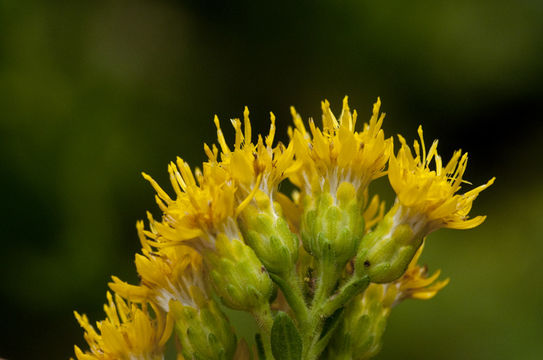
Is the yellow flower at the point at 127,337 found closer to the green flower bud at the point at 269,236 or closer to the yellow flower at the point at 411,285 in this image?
the green flower bud at the point at 269,236

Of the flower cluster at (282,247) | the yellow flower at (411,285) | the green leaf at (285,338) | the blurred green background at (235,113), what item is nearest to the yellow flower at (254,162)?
the flower cluster at (282,247)

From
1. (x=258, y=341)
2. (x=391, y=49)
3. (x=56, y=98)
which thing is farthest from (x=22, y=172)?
(x=258, y=341)

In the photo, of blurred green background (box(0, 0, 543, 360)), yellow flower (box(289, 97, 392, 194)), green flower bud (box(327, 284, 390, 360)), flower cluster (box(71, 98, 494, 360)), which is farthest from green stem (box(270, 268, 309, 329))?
blurred green background (box(0, 0, 543, 360))

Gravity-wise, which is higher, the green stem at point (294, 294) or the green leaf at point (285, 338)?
the green stem at point (294, 294)

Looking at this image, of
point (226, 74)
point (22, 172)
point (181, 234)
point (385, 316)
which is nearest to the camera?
point (181, 234)

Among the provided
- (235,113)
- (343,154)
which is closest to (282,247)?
(343,154)

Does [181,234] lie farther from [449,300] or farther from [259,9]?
[259,9]

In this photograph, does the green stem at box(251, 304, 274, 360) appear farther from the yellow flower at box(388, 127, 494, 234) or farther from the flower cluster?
the yellow flower at box(388, 127, 494, 234)
